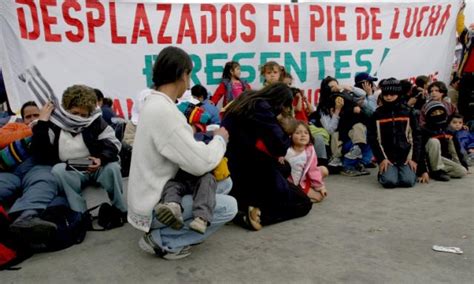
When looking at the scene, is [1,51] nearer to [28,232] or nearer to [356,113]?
[28,232]

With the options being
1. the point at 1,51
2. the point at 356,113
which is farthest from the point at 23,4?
the point at 356,113

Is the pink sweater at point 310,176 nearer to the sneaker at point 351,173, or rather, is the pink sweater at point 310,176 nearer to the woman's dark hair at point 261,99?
the woman's dark hair at point 261,99

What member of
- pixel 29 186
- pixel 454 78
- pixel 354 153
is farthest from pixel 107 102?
pixel 454 78

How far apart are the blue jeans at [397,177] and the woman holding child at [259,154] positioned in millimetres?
1595

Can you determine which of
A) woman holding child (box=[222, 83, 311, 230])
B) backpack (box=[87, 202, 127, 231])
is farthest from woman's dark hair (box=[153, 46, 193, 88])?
backpack (box=[87, 202, 127, 231])

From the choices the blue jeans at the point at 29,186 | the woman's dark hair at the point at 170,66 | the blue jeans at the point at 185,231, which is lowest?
the blue jeans at the point at 185,231

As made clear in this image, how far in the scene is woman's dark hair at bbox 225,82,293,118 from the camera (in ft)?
11.3

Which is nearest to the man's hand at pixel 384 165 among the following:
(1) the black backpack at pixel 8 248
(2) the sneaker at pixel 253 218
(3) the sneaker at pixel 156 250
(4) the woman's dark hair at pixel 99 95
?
(2) the sneaker at pixel 253 218

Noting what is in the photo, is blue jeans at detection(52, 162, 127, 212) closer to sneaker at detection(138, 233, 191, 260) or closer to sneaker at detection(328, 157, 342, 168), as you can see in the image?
sneaker at detection(138, 233, 191, 260)

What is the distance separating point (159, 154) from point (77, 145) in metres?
1.23

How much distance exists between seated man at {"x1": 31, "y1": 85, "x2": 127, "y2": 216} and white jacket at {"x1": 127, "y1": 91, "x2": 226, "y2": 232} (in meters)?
0.92

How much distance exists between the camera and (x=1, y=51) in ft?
17.2

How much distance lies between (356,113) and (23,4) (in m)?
4.63

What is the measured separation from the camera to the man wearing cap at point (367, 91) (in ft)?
19.2
